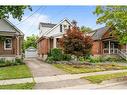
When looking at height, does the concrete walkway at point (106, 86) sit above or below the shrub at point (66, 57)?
below

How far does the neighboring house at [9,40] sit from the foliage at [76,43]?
4438 millimetres

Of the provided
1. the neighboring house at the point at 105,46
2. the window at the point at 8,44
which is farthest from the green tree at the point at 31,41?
the window at the point at 8,44

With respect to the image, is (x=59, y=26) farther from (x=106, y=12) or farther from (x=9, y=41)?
(x=106, y=12)

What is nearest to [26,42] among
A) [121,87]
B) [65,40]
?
[65,40]

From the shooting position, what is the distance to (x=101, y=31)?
105 feet

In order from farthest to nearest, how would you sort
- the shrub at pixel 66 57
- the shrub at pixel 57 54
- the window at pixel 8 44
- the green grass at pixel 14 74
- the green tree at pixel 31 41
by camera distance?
the green tree at pixel 31 41, the shrub at pixel 66 57, the shrub at pixel 57 54, the window at pixel 8 44, the green grass at pixel 14 74

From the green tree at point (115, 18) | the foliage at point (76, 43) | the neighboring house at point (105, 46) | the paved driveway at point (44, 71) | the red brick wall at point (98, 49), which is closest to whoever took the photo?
the green tree at point (115, 18)

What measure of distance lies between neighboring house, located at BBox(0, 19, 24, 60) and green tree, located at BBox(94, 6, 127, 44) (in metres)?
11.3

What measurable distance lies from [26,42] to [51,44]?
536 inches

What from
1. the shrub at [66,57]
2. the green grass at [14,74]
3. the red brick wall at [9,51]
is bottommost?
the green grass at [14,74]

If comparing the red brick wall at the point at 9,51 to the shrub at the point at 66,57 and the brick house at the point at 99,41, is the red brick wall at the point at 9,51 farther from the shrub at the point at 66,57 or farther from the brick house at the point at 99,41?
the brick house at the point at 99,41

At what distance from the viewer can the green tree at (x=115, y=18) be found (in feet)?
41.0

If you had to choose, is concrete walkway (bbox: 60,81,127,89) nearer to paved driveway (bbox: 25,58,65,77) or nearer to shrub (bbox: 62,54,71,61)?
paved driveway (bbox: 25,58,65,77)

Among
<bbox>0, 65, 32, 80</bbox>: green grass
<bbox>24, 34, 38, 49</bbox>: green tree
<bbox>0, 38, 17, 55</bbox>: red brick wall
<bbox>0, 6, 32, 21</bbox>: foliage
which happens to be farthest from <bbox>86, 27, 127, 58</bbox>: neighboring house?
<bbox>0, 6, 32, 21</bbox>: foliage
